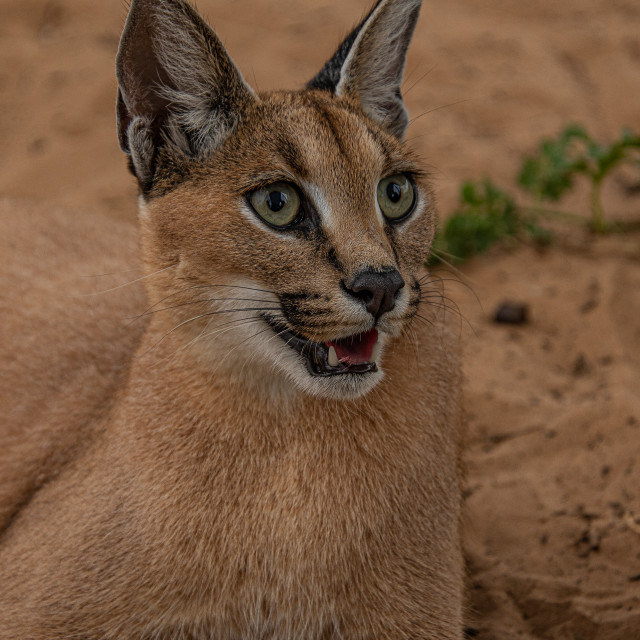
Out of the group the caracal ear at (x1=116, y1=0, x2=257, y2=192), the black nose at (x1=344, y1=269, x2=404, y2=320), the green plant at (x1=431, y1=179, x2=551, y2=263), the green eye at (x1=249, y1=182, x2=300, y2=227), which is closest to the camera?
the black nose at (x1=344, y1=269, x2=404, y2=320)

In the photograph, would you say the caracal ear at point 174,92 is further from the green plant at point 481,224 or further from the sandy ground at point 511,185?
the green plant at point 481,224

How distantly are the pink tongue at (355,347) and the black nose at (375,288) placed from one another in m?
0.19

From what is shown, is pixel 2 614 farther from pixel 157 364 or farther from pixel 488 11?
pixel 488 11

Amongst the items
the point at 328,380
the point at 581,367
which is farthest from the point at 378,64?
the point at 581,367

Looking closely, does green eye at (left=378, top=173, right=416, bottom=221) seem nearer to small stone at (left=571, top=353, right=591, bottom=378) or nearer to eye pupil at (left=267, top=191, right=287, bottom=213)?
eye pupil at (left=267, top=191, right=287, bottom=213)

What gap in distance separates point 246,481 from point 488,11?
296 inches

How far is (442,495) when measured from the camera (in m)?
3.37

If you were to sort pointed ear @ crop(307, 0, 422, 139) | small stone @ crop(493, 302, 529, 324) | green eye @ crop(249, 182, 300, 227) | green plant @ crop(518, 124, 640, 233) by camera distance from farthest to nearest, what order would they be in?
1. green plant @ crop(518, 124, 640, 233)
2. small stone @ crop(493, 302, 529, 324)
3. pointed ear @ crop(307, 0, 422, 139)
4. green eye @ crop(249, 182, 300, 227)

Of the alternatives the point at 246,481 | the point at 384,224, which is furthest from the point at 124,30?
the point at 246,481

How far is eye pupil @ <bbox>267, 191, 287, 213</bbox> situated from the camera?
2949 mm

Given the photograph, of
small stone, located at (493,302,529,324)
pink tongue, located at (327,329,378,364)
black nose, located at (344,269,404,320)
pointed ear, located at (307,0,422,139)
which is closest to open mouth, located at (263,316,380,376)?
pink tongue, located at (327,329,378,364)

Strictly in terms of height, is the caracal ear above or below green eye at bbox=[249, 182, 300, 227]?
above

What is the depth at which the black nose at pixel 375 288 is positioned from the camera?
2703 millimetres

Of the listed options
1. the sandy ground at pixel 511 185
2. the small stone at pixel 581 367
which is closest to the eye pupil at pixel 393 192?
the sandy ground at pixel 511 185
